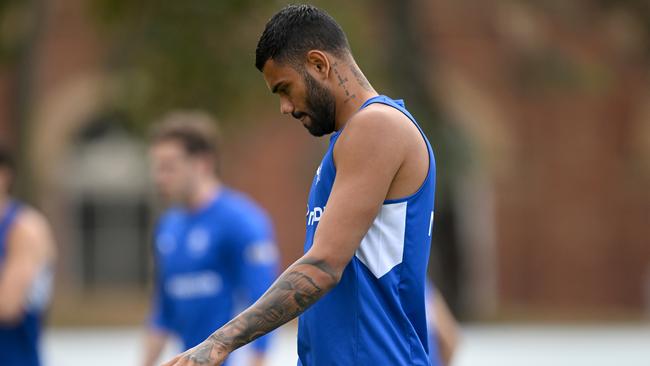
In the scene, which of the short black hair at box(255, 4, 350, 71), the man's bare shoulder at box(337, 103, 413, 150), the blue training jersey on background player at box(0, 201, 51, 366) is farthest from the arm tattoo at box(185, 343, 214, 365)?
the blue training jersey on background player at box(0, 201, 51, 366)

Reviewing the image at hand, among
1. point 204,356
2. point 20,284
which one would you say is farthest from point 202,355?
point 20,284

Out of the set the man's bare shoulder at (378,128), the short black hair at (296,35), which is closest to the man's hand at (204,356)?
the man's bare shoulder at (378,128)

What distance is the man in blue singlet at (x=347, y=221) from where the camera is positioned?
3643 mm

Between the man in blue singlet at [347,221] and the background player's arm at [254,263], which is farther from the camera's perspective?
the background player's arm at [254,263]

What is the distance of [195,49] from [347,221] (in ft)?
38.1

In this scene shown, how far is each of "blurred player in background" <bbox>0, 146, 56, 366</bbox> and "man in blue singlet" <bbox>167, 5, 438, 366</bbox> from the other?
269cm

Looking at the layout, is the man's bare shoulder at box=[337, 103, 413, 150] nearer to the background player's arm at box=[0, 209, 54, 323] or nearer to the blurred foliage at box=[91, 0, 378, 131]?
the background player's arm at box=[0, 209, 54, 323]

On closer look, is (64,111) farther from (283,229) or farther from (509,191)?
(509,191)

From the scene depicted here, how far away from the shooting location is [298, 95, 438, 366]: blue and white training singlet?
3754 millimetres

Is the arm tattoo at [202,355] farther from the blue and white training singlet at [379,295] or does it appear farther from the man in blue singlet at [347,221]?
the blue and white training singlet at [379,295]

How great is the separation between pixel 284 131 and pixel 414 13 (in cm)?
827

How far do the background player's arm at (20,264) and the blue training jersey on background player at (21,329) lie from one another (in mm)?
34

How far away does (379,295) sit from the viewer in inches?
148

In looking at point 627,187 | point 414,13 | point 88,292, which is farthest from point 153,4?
point 627,187
